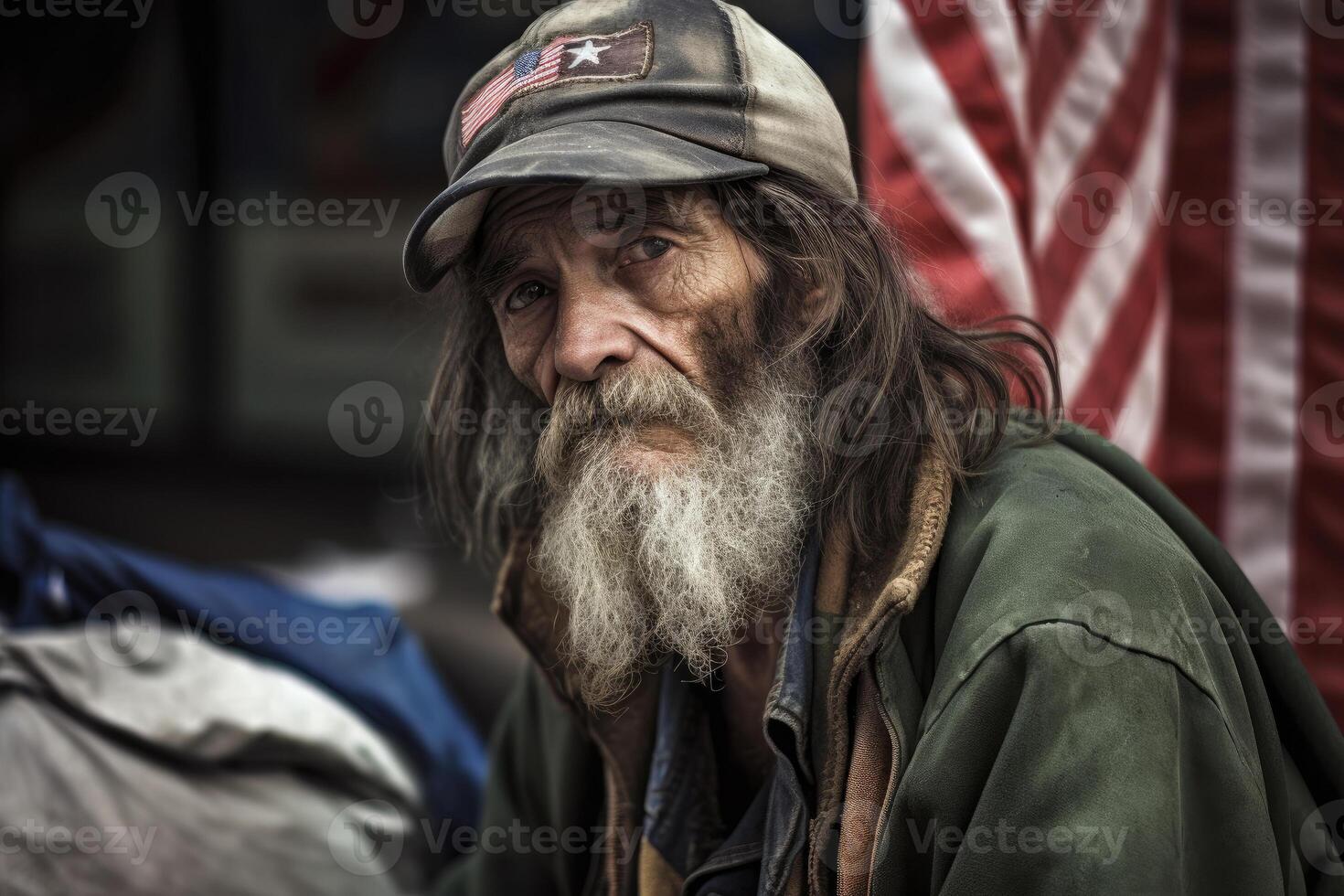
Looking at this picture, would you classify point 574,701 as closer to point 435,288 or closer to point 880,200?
point 435,288

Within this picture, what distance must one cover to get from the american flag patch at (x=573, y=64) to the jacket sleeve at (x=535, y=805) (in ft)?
3.39

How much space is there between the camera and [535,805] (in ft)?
7.45

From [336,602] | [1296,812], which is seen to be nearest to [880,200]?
[1296,812]

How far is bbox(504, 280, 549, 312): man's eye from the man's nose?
0.11 metres

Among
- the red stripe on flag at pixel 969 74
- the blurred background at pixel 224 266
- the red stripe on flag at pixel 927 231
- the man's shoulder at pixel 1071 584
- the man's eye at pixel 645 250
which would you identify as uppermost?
the red stripe on flag at pixel 969 74

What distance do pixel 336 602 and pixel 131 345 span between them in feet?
8.61

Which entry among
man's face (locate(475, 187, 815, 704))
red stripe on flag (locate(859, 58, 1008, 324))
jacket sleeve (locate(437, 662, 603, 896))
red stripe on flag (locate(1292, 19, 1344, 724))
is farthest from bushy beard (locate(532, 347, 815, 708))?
red stripe on flag (locate(1292, 19, 1344, 724))

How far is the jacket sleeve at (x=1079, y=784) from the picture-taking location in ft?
4.06

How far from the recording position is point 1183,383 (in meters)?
2.77

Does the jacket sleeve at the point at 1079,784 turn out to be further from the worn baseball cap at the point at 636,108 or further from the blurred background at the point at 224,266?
the blurred background at the point at 224,266

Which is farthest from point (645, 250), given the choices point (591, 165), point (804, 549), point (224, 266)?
point (224, 266)

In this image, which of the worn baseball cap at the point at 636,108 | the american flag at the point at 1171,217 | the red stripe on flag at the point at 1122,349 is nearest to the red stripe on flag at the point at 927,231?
the american flag at the point at 1171,217

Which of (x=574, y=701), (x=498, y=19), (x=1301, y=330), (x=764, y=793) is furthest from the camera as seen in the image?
(x=498, y=19)

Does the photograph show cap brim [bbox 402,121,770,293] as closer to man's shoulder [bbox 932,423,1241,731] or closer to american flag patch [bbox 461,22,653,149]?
american flag patch [bbox 461,22,653,149]
